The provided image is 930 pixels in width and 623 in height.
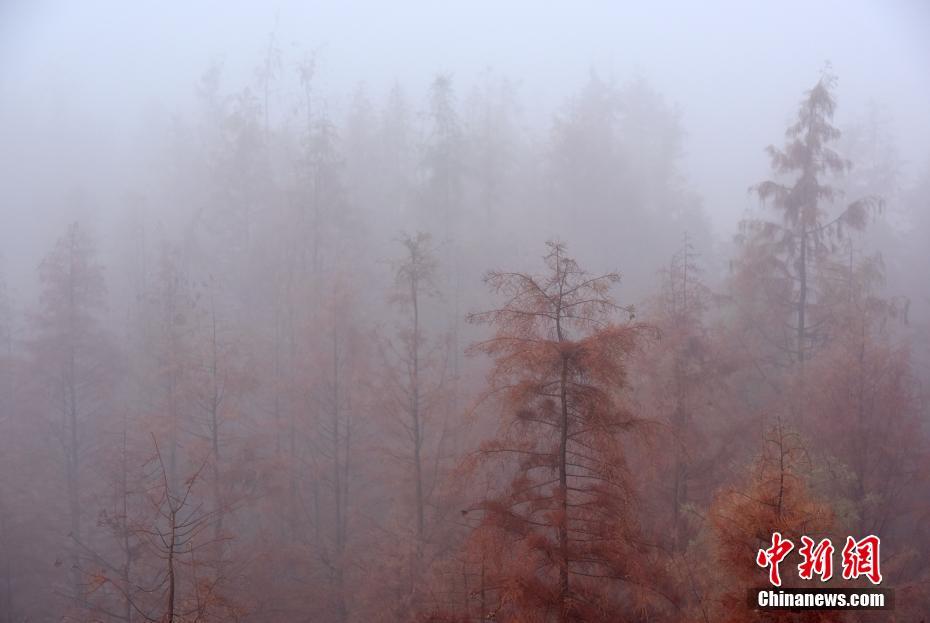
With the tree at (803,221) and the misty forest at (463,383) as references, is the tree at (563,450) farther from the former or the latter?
the tree at (803,221)

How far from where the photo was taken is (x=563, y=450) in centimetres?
748

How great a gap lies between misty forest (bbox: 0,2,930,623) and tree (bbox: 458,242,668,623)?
53 mm

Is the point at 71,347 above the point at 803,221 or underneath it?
underneath

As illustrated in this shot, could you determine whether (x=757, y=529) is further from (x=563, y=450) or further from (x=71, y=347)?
(x=71, y=347)

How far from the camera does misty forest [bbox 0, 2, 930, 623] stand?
7484mm

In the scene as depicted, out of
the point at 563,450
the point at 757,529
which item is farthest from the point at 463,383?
the point at 757,529

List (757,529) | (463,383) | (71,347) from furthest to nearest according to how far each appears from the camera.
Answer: (71,347) → (463,383) → (757,529)

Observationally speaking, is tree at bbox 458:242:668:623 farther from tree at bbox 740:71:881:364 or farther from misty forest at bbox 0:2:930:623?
tree at bbox 740:71:881:364

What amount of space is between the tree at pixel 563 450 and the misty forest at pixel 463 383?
5 cm

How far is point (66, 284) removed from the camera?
20391 mm

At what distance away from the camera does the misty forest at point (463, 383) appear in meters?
7.48

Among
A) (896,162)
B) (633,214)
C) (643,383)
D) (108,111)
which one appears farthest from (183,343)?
(108,111)

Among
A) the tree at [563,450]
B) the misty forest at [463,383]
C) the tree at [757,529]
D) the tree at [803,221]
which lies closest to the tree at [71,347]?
the misty forest at [463,383]

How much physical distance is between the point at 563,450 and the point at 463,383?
38.8 ft
